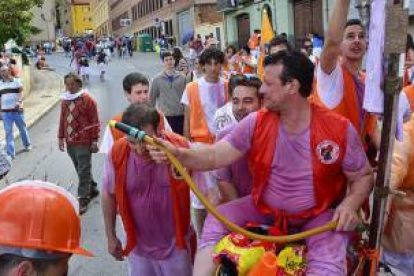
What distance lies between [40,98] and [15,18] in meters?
3.35

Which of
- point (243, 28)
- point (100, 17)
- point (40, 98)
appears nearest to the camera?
point (40, 98)

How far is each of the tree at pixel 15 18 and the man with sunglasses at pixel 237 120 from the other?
19684mm

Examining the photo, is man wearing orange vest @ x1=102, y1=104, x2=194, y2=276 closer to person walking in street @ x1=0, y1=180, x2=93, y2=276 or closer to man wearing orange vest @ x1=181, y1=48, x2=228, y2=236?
person walking in street @ x1=0, y1=180, x2=93, y2=276

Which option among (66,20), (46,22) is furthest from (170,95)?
Result: (66,20)

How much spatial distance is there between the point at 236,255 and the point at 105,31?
108035mm

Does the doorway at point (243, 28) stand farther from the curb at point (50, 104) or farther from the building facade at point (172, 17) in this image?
the curb at point (50, 104)

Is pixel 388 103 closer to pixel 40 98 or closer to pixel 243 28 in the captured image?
pixel 40 98

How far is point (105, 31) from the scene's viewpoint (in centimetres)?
10681

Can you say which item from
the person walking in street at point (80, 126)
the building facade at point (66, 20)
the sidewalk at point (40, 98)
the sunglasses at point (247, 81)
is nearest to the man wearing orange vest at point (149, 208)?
the sunglasses at point (247, 81)

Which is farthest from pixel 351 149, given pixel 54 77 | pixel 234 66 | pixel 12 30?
pixel 54 77

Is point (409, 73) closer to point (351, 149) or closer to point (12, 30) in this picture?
point (351, 149)

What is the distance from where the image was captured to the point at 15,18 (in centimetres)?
2267

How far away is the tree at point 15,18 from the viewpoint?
21938 millimetres

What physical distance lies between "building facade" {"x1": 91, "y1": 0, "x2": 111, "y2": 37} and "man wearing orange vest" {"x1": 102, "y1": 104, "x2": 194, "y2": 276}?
333ft
